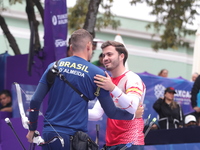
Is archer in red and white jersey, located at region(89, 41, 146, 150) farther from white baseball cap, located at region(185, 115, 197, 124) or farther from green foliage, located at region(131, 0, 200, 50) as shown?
green foliage, located at region(131, 0, 200, 50)

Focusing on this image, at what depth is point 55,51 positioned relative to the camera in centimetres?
962

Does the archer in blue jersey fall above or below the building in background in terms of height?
above

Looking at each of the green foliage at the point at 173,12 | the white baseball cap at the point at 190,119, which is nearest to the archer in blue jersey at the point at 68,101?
the white baseball cap at the point at 190,119

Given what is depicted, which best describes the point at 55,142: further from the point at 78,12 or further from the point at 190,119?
the point at 78,12

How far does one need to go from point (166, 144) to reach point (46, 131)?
402 cm

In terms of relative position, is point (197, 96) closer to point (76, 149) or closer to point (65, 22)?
point (65, 22)

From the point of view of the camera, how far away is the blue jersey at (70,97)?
15.6 feet

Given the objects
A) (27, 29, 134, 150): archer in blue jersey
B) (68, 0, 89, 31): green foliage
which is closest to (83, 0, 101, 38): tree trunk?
(68, 0, 89, 31): green foliage

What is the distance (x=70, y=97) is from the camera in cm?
476

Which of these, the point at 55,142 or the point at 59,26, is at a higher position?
the point at 59,26

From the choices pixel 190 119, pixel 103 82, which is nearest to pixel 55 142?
pixel 103 82

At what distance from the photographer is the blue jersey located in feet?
15.6

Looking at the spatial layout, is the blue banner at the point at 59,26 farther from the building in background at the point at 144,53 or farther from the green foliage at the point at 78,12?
the building in background at the point at 144,53

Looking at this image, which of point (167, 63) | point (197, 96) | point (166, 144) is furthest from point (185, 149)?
point (167, 63)
